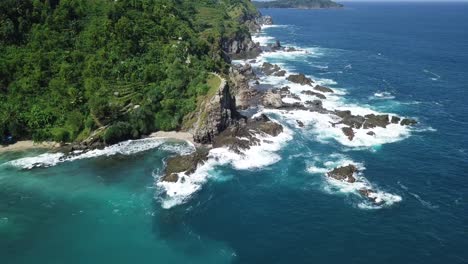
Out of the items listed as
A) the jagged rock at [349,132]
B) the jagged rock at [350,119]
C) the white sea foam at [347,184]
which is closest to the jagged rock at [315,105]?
the jagged rock at [350,119]

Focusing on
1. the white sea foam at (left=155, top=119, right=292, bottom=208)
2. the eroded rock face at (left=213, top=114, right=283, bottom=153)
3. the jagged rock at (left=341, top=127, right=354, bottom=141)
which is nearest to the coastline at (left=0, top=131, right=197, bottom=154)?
the eroded rock face at (left=213, top=114, right=283, bottom=153)

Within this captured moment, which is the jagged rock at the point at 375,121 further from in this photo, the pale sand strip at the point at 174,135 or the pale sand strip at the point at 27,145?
the pale sand strip at the point at 27,145

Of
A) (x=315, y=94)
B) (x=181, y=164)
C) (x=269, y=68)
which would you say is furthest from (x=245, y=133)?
(x=269, y=68)

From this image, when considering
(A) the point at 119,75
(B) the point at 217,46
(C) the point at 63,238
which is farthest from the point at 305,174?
(B) the point at 217,46

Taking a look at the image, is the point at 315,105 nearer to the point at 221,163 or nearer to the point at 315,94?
the point at 315,94

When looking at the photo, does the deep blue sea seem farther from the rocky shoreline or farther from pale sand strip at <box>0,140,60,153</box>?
the rocky shoreline

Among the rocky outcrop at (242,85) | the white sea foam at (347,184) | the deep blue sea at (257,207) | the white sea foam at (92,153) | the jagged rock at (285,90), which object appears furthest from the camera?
the jagged rock at (285,90)
